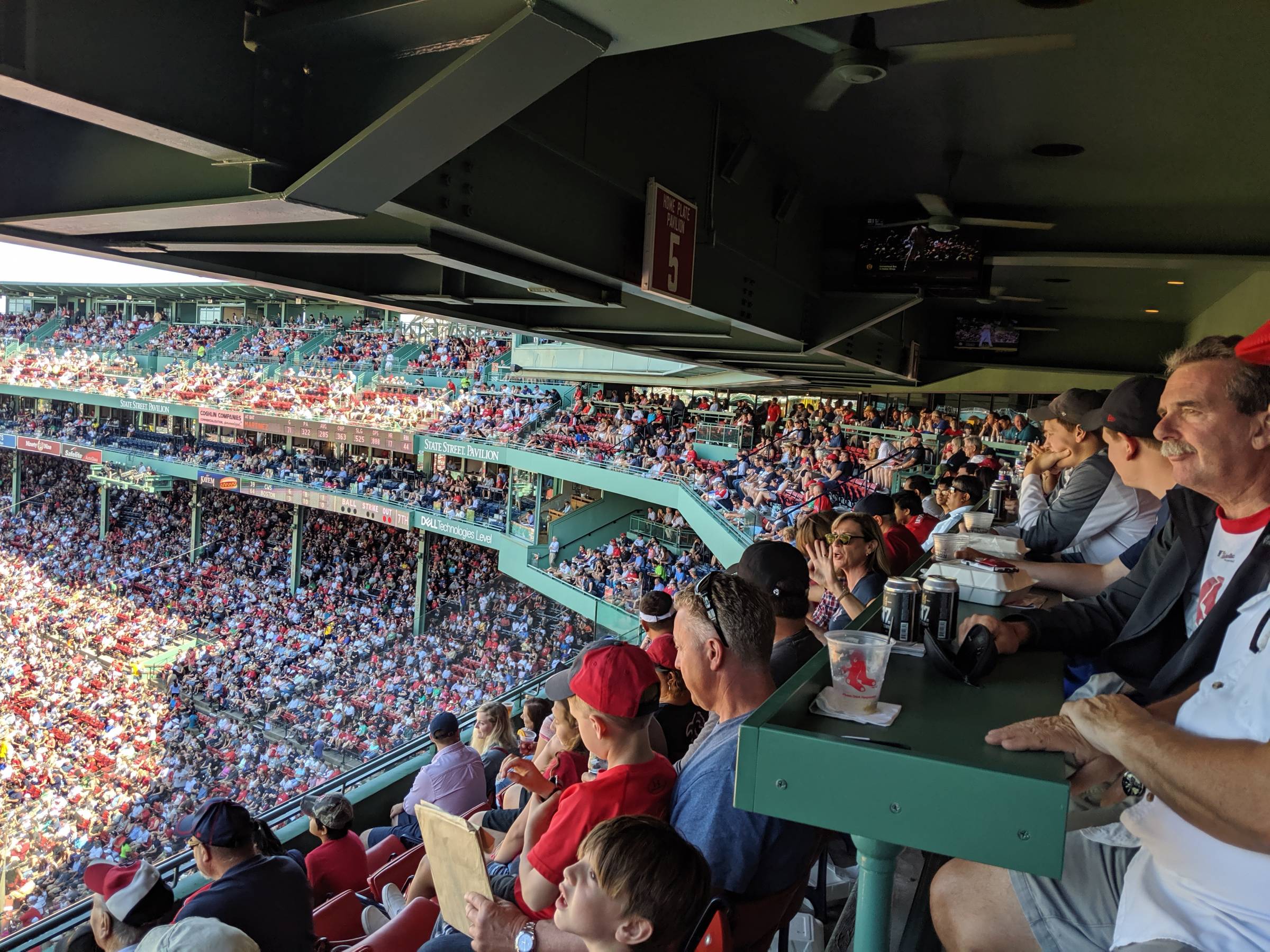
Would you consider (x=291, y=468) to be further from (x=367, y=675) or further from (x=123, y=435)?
(x=367, y=675)

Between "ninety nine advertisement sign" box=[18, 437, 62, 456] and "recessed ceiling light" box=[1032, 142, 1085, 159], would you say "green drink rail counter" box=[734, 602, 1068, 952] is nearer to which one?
"recessed ceiling light" box=[1032, 142, 1085, 159]

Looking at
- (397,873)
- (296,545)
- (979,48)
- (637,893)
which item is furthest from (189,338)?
(637,893)

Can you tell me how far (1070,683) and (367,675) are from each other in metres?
19.0

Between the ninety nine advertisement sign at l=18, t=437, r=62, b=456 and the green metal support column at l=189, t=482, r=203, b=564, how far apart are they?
238 inches

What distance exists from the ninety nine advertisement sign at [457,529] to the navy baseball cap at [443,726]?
60.0ft

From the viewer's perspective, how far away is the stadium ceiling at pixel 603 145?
7.84 feet

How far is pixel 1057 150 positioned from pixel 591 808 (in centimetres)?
498

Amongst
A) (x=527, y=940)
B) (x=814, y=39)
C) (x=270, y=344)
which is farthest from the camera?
(x=270, y=344)

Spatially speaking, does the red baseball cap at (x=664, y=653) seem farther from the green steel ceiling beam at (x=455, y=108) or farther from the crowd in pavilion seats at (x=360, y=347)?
the crowd in pavilion seats at (x=360, y=347)

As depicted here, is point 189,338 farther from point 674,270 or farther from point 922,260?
point 674,270

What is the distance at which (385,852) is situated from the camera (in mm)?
5922

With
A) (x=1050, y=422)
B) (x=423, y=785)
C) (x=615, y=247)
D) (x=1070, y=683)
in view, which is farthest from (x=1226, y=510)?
(x=423, y=785)

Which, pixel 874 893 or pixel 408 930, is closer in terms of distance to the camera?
pixel 874 893

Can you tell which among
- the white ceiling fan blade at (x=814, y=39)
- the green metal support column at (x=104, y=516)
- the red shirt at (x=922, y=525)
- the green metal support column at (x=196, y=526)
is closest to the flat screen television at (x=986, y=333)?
the red shirt at (x=922, y=525)
